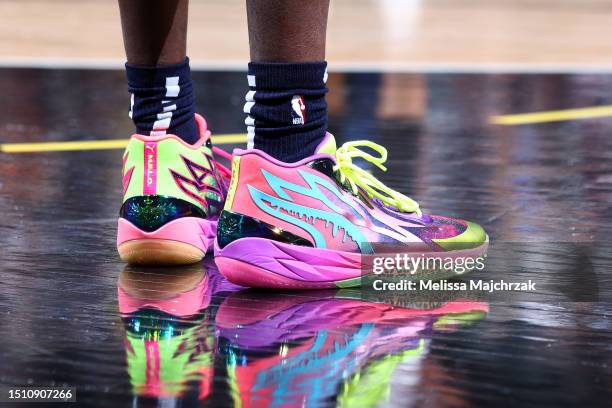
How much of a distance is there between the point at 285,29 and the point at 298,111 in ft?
0.40

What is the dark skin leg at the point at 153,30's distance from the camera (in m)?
2.01

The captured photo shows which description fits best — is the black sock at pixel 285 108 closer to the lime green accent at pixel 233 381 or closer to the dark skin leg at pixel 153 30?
the dark skin leg at pixel 153 30

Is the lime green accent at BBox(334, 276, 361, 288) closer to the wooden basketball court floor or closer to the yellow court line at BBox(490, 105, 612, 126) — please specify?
the wooden basketball court floor

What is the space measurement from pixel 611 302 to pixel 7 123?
7.87 feet

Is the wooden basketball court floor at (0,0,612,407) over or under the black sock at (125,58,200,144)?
under

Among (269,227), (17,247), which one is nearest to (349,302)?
(269,227)

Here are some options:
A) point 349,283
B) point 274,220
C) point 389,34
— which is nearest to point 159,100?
point 274,220

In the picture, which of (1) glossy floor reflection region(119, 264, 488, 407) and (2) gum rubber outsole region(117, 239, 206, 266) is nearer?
(1) glossy floor reflection region(119, 264, 488, 407)

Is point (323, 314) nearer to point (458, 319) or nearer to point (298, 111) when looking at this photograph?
point (458, 319)

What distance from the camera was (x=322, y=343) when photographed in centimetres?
151

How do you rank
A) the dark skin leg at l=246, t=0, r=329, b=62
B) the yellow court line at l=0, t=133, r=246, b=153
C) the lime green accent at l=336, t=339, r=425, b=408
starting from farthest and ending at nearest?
the yellow court line at l=0, t=133, r=246, b=153 < the dark skin leg at l=246, t=0, r=329, b=62 < the lime green accent at l=336, t=339, r=425, b=408

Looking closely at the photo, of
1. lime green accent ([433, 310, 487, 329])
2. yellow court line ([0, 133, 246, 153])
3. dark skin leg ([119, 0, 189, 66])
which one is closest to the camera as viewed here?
lime green accent ([433, 310, 487, 329])

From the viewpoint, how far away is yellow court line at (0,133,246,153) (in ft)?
10.5

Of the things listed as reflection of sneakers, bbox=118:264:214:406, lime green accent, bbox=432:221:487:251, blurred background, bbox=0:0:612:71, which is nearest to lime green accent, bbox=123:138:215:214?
reflection of sneakers, bbox=118:264:214:406
